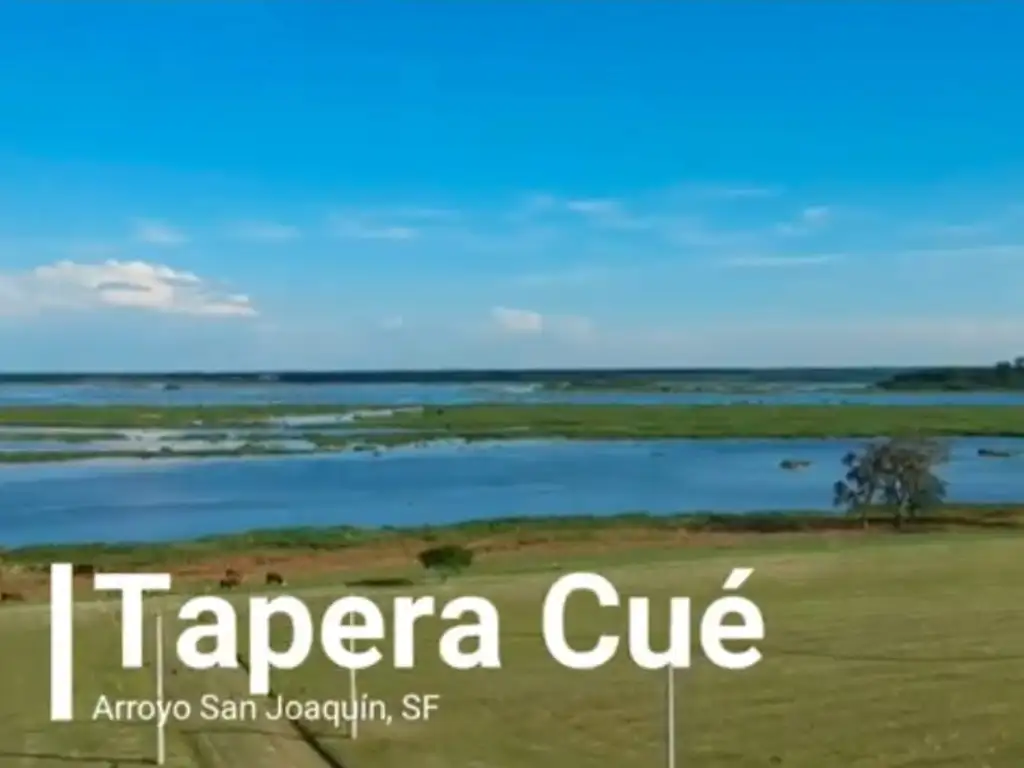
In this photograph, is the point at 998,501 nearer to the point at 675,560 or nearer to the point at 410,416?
the point at 675,560

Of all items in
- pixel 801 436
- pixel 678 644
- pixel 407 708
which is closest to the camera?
pixel 407 708

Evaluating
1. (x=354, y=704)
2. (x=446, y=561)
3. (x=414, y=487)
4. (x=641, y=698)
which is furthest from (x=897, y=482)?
(x=354, y=704)

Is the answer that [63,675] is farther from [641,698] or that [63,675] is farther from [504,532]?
[504,532]

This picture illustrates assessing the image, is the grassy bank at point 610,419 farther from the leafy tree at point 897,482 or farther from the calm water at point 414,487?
the leafy tree at point 897,482

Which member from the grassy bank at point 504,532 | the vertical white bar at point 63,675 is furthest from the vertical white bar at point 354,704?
the grassy bank at point 504,532

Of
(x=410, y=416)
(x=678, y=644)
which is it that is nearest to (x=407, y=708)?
(x=678, y=644)

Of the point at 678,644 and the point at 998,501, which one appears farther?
the point at 998,501
